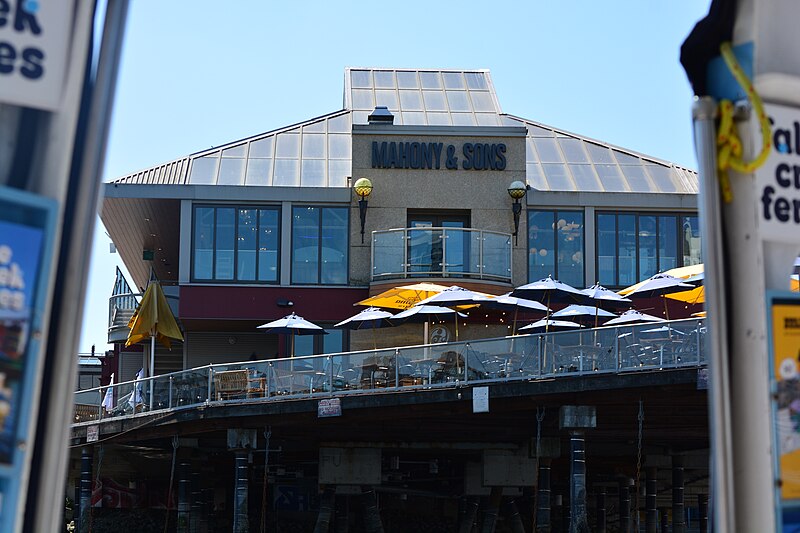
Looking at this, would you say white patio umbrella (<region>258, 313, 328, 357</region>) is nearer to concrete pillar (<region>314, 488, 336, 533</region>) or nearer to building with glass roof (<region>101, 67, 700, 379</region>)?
concrete pillar (<region>314, 488, 336, 533</region>)

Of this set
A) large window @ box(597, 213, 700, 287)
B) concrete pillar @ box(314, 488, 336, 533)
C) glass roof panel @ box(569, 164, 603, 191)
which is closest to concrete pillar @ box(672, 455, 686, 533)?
large window @ box(597, 213, 700, 287)

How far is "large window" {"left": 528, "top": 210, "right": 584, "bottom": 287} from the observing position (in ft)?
125

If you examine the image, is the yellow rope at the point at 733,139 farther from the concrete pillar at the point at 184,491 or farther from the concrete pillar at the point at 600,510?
the concrete pillar at the point at 600,510

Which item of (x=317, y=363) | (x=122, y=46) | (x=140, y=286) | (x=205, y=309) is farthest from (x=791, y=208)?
(x=140, y=286)

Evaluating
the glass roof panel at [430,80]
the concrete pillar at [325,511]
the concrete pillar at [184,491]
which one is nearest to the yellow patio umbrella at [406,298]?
the concrete pillar at [325,511]

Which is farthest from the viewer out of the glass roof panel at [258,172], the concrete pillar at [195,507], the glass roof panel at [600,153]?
the glass roof panel at [600,153]

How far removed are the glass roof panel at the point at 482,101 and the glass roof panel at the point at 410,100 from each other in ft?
6.49

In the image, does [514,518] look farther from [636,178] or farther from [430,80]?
[430,80]

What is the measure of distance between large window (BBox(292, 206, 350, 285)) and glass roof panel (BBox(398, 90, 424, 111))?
30.1 ft

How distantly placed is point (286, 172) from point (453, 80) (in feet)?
37.6

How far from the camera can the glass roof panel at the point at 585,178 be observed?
40191 millimetres

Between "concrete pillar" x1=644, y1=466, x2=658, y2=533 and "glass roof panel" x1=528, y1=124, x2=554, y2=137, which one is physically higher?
"glass roof panel" x1=528, y1=124, x2=554, y2=137

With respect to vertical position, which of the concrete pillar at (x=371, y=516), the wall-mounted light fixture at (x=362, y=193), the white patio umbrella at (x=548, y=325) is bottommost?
the concrete pillar at (x=371, y=516)

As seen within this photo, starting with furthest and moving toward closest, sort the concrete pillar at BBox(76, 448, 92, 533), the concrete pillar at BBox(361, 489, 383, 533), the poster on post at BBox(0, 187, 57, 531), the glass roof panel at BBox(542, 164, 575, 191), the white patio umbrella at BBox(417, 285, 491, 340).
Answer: the glass roof panel at BBox(542, 164, 575, 191) < the concrete pillar at BBox(361, 489, 383, 533) < the concrete pillar at BBox(76, 448, 92, 533) < the white patio umbrella at BBox(417, 285, 491, 340) < the poster on post at BBox(0, 187, 57, 531)
